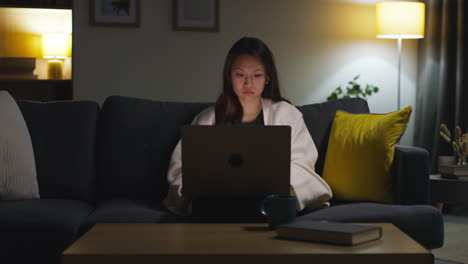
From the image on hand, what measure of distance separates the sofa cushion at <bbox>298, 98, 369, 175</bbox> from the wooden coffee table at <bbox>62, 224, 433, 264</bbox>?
3.76ft

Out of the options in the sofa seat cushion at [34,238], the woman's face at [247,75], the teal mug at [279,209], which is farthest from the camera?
the woman's face at [247,75]

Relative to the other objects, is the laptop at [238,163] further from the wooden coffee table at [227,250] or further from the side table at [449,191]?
the side table at [449,191]

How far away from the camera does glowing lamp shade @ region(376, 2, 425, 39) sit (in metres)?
Result: 4.44

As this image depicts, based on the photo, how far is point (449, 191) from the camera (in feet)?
11.7

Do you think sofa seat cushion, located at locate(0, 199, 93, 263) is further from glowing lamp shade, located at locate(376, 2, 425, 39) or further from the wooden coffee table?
glowing lamp shade, located at locate(376, 2, 425, 39)

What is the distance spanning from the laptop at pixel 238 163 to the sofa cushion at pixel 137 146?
0.86 meters

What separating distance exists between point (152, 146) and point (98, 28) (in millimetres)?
2084

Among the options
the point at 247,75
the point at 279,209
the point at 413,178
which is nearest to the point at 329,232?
the point at 279,209

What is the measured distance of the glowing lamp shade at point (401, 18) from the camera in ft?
14.6

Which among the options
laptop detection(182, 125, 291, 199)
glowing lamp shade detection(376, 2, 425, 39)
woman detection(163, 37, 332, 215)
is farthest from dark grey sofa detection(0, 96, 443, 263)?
glowing lamp shade detection(376, 2, 425, 39)

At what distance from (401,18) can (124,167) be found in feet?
8.38

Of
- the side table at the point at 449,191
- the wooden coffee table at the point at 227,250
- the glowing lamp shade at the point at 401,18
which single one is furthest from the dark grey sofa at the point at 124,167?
the glowing lamp shade at the point at 401,18

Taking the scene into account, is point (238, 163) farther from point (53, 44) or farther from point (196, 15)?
point (53, 44)

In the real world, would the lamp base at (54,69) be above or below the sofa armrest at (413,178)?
above
